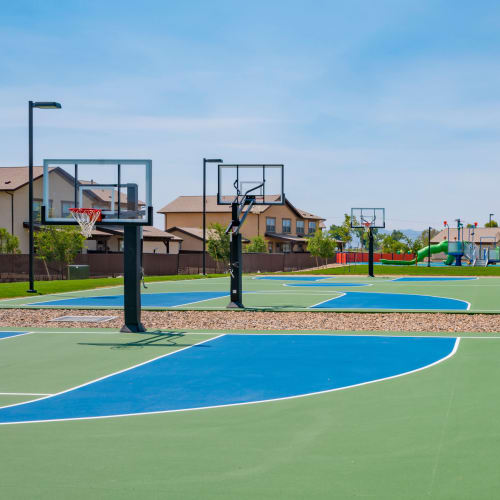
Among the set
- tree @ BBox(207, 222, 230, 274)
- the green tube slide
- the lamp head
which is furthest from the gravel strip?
the green tube slide

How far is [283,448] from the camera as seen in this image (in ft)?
20.8

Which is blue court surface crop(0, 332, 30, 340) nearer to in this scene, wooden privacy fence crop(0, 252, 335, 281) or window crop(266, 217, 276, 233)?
wooden privacy fence crop(0, 252, 335, 281)

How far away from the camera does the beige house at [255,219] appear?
80750 millimetres

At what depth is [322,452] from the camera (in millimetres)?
6199

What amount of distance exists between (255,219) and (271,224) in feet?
9.45

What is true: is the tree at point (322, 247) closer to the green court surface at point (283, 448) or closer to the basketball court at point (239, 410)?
the basketball court at point (239, 410)

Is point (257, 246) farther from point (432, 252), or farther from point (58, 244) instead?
point (58, 244)

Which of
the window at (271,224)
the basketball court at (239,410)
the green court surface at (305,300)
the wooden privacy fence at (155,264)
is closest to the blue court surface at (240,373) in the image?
the basketball court at (239,410)

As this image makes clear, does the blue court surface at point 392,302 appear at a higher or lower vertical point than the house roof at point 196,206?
lower

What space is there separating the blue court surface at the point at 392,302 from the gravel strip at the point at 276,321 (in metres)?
2.75

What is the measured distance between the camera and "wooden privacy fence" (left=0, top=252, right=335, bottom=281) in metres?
→ 41.1

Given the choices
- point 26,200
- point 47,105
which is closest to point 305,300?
point 47,105

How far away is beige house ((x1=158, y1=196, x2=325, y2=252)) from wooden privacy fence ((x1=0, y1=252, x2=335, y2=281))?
10.2 metres

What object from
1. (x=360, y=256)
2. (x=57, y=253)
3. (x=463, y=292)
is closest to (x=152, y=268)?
(x=57, y=253)
